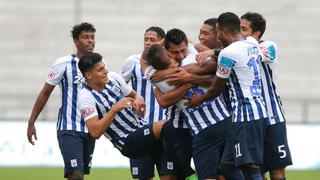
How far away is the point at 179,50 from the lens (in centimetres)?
884

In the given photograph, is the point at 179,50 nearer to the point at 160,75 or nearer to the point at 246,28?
the point at 160,75

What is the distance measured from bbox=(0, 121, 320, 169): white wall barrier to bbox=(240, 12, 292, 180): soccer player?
27.4 ft

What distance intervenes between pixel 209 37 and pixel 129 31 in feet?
43.0

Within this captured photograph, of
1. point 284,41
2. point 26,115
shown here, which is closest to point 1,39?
point 26,115

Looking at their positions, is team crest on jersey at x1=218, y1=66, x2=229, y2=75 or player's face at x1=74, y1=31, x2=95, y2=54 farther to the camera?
player's face at x1=74, y1=31, x2=95, y2=54

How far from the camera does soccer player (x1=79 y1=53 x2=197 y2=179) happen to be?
348 inches

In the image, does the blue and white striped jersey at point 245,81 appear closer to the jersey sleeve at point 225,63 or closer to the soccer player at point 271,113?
the jersey sleeve at point 225,63

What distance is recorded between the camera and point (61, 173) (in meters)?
16.0

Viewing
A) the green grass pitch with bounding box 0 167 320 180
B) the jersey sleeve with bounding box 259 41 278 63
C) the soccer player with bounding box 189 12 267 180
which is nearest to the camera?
the soccer player with bounding box 189 12 267 180

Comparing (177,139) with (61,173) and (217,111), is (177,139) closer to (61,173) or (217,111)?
(217,111)

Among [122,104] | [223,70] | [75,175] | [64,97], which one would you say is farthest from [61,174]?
[223,70]

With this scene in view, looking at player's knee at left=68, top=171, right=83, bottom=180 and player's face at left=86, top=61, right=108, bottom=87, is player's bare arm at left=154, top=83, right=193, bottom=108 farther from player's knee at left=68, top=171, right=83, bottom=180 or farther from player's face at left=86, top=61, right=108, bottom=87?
player's knee at left=68, top=171, right=83, bottom=180

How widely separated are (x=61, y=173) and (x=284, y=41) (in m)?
8.70

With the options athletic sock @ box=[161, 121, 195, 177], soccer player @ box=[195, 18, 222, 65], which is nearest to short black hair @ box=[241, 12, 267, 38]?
soccer player @ box=[195, 18, 222, 65]
